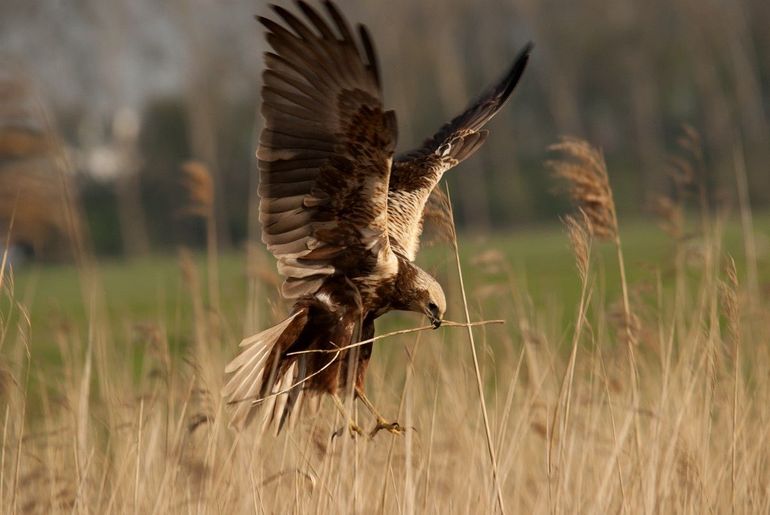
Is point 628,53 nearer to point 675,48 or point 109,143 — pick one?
point 675,48

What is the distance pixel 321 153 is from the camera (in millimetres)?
3953

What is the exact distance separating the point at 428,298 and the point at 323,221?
455mm

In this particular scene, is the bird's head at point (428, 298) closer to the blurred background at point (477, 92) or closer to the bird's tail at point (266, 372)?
the bird's tail at point (266, 372)

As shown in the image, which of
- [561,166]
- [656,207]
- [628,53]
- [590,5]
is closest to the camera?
[561,166]

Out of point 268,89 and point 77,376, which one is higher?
point 268,89

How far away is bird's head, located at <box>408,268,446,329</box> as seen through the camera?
4.02 meters

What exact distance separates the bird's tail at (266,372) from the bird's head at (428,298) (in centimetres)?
44

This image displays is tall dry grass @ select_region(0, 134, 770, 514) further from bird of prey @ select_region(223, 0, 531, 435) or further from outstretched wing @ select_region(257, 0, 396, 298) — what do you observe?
outstretched wing @ select_region(257, 0, 396, 298)

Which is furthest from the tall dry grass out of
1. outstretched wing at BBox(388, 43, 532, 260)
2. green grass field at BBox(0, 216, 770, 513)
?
outstretched wing at BBox(388, 43, 532, 260)

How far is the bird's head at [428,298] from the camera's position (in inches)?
158

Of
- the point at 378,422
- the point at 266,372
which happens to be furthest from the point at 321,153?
the point at 378,422

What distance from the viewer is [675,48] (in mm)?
55125

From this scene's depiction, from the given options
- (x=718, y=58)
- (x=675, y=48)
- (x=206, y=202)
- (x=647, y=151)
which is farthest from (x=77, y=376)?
(x=675, y=48)

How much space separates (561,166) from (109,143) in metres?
53.6
